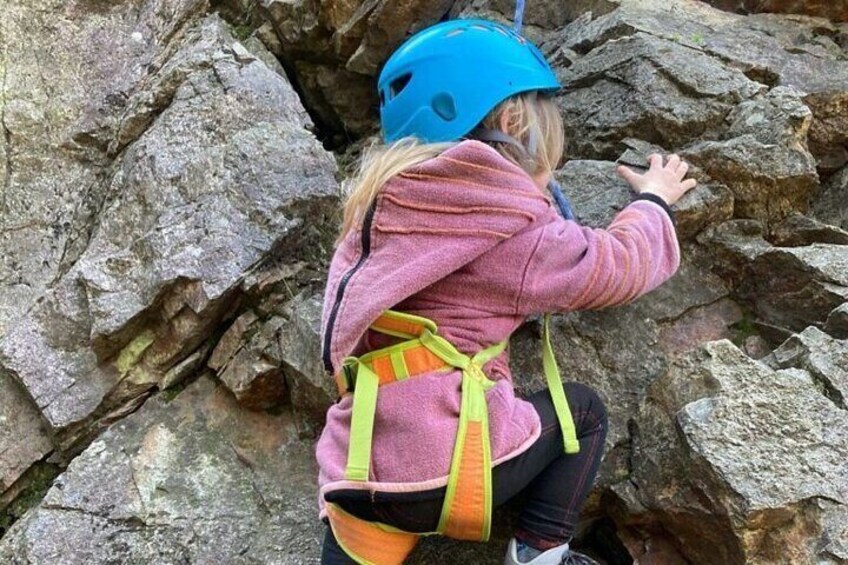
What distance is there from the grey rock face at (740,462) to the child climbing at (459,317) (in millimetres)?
470

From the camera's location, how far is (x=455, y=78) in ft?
12.6

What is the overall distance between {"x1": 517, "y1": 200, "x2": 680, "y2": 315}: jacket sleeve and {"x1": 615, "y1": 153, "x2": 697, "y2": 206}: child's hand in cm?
69

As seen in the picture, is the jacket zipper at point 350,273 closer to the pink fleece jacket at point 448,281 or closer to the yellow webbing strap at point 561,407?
the pink fleece jacket at point 448,281

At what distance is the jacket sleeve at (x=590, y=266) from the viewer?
3525 millimetres

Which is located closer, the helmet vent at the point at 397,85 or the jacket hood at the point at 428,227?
the jacket hood at the point at 428,227

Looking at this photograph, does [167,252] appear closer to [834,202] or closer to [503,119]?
[503,119]

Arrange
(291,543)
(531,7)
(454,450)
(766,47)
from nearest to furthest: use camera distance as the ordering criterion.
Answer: (454,450) < (291,543) < (766,47) < (531,7)

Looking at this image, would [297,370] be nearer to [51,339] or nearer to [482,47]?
[51,339]

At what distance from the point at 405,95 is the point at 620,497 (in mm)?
2323

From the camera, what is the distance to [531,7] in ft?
23.8

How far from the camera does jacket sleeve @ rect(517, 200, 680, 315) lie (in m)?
3.53

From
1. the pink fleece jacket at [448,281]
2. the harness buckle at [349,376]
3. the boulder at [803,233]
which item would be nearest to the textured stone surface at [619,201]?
the boulder at [803,233]

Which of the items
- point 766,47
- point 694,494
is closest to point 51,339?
point 694,494

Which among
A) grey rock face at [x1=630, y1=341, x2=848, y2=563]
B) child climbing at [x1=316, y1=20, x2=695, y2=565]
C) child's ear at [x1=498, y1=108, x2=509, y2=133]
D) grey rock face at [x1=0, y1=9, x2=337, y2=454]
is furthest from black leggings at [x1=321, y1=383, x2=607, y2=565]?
grey rock face at [x1=0, y1=9, x2=337, y2=454]
